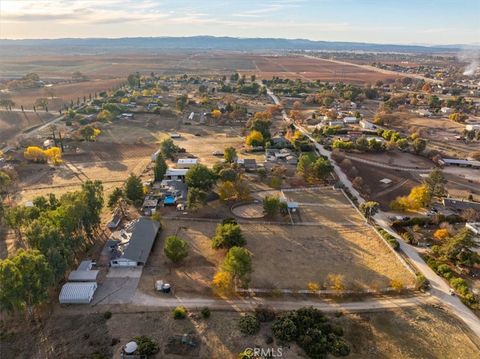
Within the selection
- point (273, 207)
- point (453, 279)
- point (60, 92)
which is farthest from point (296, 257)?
point (60, 92)

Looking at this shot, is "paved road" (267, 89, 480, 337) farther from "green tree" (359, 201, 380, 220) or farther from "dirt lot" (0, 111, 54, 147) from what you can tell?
"dirt lot" (0, 111, 54, 147)

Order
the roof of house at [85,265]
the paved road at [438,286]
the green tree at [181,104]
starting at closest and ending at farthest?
the paved road at [438,286]
the roof of house at [85,265]
the green tree at [181,104]

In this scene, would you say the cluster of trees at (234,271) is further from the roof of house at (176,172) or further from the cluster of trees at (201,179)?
the roof of house at (176,172)

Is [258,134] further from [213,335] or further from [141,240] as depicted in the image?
[213,335]

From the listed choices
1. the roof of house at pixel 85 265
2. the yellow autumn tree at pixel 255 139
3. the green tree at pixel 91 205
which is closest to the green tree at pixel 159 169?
the green tree at pixel 91 205

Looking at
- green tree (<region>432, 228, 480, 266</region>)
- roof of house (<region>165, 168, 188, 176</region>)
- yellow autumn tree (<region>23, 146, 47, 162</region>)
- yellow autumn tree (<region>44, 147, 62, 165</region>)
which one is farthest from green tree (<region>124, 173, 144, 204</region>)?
green tree (<region>432, 228, 480, 266</region>)

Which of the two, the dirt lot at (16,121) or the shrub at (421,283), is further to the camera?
the dirt lot at (16,121)

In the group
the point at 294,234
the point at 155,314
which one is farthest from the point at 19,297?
the point at 294,234
